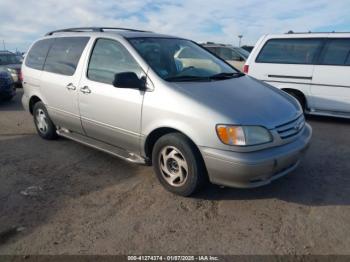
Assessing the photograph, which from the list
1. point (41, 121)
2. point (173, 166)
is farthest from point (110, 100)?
point (41, 121)

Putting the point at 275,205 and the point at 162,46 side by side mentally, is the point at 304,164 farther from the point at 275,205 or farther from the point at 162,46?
the point at 162,46

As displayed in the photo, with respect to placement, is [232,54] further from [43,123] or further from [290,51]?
[43,123]

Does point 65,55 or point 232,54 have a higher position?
point 232,54

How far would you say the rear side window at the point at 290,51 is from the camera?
6.75m

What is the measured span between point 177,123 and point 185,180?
2.03 ft

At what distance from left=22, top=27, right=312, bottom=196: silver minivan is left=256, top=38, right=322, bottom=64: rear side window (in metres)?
2.94

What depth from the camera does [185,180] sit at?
11.3ft

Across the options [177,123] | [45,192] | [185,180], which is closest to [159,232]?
[185,180]

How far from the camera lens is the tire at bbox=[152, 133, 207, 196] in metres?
3.29

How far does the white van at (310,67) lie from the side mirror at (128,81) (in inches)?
169

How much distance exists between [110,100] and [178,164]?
119 centimetres

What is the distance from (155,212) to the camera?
10.8ft

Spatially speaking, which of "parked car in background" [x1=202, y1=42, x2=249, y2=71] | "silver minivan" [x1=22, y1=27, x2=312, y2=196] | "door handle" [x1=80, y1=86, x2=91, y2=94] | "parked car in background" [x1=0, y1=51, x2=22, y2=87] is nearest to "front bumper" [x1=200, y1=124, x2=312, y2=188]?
"silver minivan" [x1=22, y1=27, x2=312, y2=196]

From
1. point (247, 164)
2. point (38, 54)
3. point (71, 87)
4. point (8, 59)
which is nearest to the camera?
point (247, 164)
